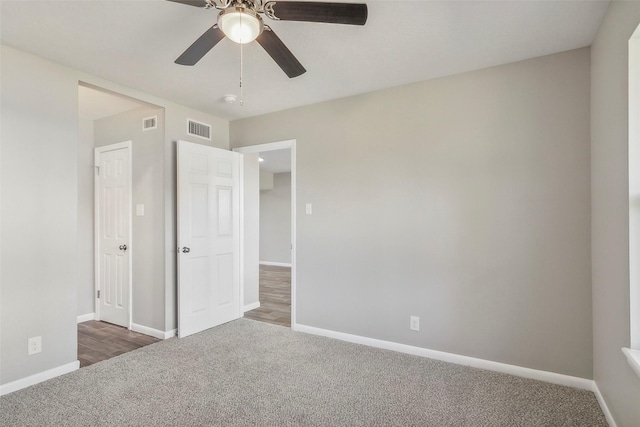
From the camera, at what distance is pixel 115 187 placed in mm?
3998

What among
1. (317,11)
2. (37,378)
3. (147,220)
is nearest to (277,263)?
(147,220)

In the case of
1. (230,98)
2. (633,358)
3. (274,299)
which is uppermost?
(230,98)

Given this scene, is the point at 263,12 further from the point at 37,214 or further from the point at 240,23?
the point at 37,214

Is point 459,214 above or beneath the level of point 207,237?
above

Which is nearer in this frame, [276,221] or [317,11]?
[317,11]

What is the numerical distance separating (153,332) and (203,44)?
9.97ft

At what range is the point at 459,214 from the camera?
287 centimetres

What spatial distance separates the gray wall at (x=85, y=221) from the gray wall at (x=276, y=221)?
4947 mm

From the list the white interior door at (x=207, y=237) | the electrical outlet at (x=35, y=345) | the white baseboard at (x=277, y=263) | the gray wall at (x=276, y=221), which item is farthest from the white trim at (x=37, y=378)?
the gray wall at (x=276, y=221)

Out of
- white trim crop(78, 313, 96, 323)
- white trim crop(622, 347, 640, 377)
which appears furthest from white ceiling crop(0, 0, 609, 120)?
white trim crop(78, 313, 96, 323)

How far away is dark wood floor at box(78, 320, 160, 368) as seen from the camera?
3.08m

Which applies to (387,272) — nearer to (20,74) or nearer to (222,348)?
(222,348)

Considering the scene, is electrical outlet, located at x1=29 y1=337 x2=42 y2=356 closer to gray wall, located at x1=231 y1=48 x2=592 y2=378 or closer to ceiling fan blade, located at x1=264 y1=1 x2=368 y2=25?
gray wall, located at x1=231 y1=48 x2=592 y2=378

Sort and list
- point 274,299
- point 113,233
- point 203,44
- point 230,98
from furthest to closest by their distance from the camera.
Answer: point 274,299 → point 113,233 → point 230,98 → point 203,44
